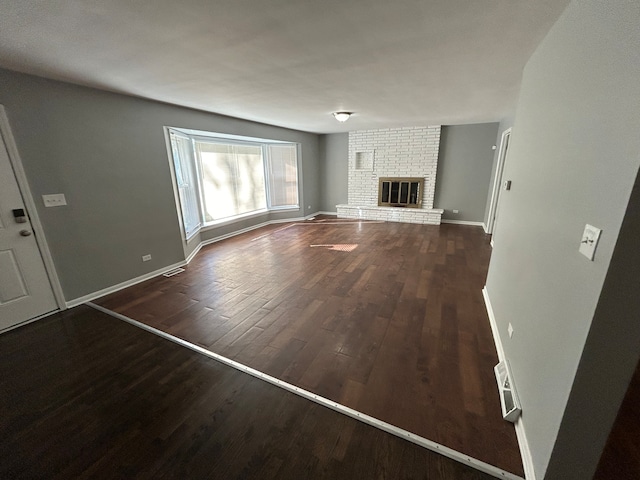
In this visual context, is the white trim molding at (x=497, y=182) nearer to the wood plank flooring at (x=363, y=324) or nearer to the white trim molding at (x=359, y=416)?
the wood plank flooring at (x=363, y=324)

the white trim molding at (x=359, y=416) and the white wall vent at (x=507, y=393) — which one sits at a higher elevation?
the white wall vent at (x=507, y=393)

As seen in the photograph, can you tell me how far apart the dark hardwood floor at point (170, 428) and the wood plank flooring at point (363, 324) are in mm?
182

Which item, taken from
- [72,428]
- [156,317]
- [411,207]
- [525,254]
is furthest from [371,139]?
[72,428]

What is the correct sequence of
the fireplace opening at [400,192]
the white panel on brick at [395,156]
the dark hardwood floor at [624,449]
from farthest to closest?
the fireplace opening at [400,192] → the white panel on brick at [395,156] → the dark hardwood floor at [624,449]

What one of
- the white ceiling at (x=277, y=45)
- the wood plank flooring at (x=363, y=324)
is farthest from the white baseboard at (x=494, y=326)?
the white ceiling at (x=277, y=45)

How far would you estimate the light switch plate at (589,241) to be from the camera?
874mm

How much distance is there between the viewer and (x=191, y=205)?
4.51 metres

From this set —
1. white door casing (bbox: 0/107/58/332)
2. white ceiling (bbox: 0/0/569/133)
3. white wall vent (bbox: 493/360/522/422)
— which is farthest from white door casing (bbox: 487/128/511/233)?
white door casing (bbox: 0/107/58/332)

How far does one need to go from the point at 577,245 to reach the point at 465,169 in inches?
227

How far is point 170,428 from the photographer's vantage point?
4.71 ft

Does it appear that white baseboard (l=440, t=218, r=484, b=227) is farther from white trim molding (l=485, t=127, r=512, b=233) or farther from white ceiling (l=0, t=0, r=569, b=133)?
white ceiling (l=0, t=0, r=569, b=133)

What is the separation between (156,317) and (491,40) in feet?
11.9

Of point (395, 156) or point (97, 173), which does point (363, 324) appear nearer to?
point (97, 173)

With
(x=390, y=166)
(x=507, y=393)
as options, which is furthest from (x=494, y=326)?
(x=390, y=166)
